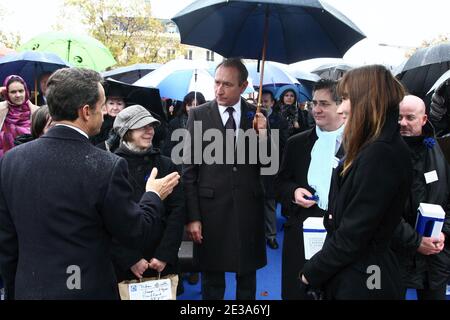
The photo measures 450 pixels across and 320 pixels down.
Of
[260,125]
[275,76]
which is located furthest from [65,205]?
[275,76]

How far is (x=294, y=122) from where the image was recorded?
7.04 m

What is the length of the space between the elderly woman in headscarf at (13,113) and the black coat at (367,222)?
3451mm

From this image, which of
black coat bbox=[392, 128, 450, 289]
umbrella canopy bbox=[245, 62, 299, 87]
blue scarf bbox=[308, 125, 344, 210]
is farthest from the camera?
umbrella canopy bbox=[245, 62, 299, 87]

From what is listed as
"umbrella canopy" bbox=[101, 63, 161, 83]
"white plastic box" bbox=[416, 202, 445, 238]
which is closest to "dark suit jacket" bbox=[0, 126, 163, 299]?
"white plastic box" bbox=[416, 202, 445, 238]

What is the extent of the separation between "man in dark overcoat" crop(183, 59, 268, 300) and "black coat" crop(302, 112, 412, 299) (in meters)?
1.14

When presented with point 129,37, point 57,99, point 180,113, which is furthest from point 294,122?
point 129,37

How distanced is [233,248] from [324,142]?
3.29ft

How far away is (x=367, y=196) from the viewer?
68.4 inches

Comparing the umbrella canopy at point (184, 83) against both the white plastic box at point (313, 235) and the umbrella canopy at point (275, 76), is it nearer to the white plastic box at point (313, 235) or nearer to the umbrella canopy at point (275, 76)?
the umbrella canopy at point (275, 76)

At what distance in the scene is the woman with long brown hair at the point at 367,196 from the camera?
68.7 inches

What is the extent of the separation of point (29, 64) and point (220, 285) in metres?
4.75

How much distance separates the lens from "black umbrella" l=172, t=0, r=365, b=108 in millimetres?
3078

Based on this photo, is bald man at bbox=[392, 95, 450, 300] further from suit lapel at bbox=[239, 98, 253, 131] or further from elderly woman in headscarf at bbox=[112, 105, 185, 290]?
elderly woman in headscarf at bbox=[112, 105, 185, 290]

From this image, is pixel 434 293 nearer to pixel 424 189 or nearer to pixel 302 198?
pixel 424 189
